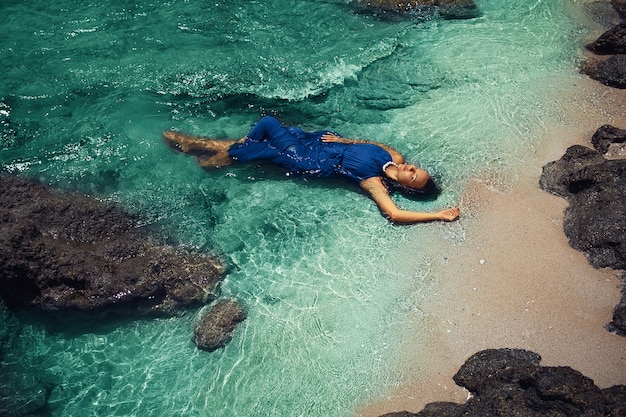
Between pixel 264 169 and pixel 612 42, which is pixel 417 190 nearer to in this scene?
pixel 264 169

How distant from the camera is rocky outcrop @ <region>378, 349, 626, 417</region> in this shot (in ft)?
17.2

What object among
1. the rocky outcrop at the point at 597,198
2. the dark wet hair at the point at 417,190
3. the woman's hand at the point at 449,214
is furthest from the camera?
the dark wet hair at the point at 417,190

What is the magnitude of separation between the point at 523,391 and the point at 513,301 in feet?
5.13

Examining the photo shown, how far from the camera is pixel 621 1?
1197 cm

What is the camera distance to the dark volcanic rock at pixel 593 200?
7.20 metres

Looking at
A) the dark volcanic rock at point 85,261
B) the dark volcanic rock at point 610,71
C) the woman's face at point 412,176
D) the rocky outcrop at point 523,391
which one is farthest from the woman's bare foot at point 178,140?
the dark volcanic rock at point 610,71

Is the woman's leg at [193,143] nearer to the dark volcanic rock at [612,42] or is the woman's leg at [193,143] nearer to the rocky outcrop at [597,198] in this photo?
the rocky outcrop at [597,198]

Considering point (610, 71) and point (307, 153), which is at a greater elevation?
point (307, 153)

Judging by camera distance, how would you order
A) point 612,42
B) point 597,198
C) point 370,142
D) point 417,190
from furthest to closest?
point 612,42, point 370,142, point 417,190, point 597,198

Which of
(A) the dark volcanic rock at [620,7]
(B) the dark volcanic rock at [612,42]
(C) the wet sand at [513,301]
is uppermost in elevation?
(B) the dark volcanic rock at [612,42]

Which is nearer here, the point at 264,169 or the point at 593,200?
the point at 593,200

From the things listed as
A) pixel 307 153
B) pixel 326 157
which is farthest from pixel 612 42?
pixel 307 153

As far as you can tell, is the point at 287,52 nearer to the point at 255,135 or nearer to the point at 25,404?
the point at 255,135

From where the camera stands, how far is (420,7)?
1213cm
